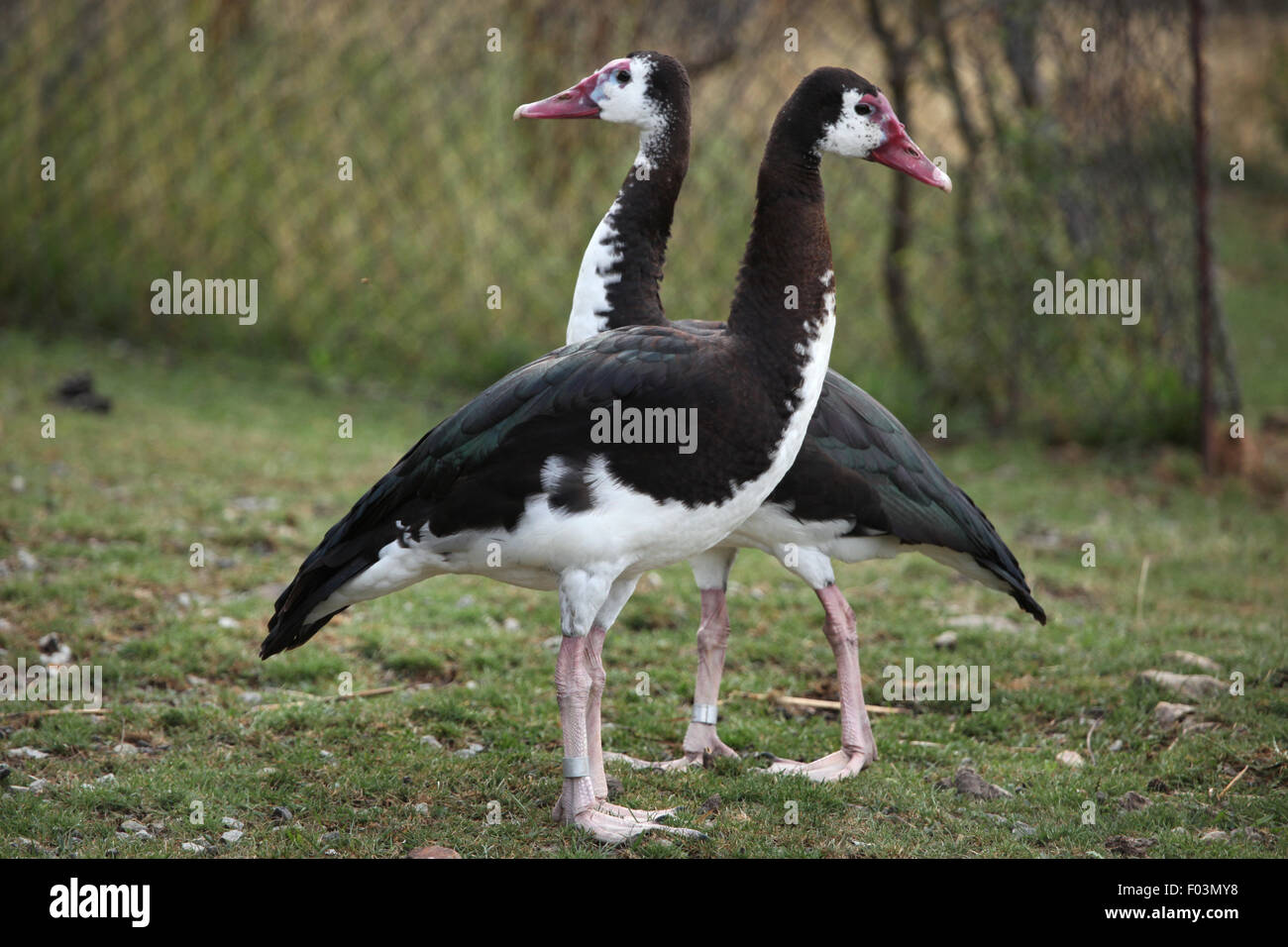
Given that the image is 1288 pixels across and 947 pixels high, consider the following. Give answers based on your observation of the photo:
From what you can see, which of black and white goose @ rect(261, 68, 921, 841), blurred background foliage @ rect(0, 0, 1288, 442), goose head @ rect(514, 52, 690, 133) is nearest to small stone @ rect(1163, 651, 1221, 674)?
black and white goose @ rect(261, 68, 921, 841)

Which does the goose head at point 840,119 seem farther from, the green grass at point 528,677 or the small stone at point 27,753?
the small stone at point 27,753

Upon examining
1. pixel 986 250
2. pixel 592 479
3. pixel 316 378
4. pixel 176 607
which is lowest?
pixel 176 607

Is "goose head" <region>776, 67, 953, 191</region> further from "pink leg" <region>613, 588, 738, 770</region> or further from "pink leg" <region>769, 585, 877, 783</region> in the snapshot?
"pink leg" <region>613, 588, 738, 770</region>

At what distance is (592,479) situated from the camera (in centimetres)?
434

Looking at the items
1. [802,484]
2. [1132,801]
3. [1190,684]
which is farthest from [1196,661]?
[802,484]

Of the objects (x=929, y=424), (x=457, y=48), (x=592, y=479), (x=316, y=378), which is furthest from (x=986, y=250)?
(x=592, y=479)

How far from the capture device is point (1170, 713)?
554 centimetres

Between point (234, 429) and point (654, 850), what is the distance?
6.04 metres

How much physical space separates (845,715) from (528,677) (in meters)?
1.45

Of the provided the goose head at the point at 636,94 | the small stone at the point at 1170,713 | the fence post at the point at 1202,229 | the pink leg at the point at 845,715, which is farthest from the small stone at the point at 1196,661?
the fence post at the point at 1202,229

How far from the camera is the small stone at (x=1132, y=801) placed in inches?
190

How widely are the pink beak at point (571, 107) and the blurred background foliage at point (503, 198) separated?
4.63 metres

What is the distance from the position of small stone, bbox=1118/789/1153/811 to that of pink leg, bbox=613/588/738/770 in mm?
1350

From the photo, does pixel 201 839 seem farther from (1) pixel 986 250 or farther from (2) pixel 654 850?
(1) pixel 986 250
